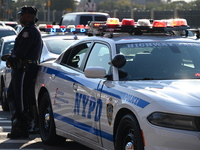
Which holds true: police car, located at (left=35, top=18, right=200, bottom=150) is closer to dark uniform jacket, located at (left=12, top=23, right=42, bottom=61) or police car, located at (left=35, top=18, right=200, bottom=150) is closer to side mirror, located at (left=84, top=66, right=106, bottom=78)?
side mirror, located at (left=84, top=66, right=106, bottom=78)

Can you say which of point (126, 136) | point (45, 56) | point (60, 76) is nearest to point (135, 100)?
point (126, 136)

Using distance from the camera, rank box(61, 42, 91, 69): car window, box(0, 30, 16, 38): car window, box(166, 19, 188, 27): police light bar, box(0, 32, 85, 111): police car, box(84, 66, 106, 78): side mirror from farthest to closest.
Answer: box(0, 30, 16, 38): car window → box(0, 32, 85, 111): police car → box(166, 19, 188, 27): police light bar → box(61, 42, 91, 69): car window → box(84, 66, 106, 78): side mirror

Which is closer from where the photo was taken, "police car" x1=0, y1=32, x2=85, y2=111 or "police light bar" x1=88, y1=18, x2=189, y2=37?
"police light bar" x1=88, y1=18, x2=189, y2=37

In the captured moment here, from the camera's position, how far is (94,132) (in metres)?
6.58

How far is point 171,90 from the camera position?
579 centimetres

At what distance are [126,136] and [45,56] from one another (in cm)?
661

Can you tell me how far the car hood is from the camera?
17.9 feet

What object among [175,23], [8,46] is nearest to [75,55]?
[175,23]

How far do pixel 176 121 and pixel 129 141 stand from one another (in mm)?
701

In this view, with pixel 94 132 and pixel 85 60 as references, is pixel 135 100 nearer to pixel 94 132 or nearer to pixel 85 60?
pixel 94 132

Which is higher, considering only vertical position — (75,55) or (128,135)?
(75,55)

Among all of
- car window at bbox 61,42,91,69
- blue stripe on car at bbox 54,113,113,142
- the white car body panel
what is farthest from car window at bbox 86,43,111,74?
blue stripe on car at bbox 54,113,113,142

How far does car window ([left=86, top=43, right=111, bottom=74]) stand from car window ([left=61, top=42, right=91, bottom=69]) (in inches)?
9.3

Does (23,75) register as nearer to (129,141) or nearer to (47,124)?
(47,124)
